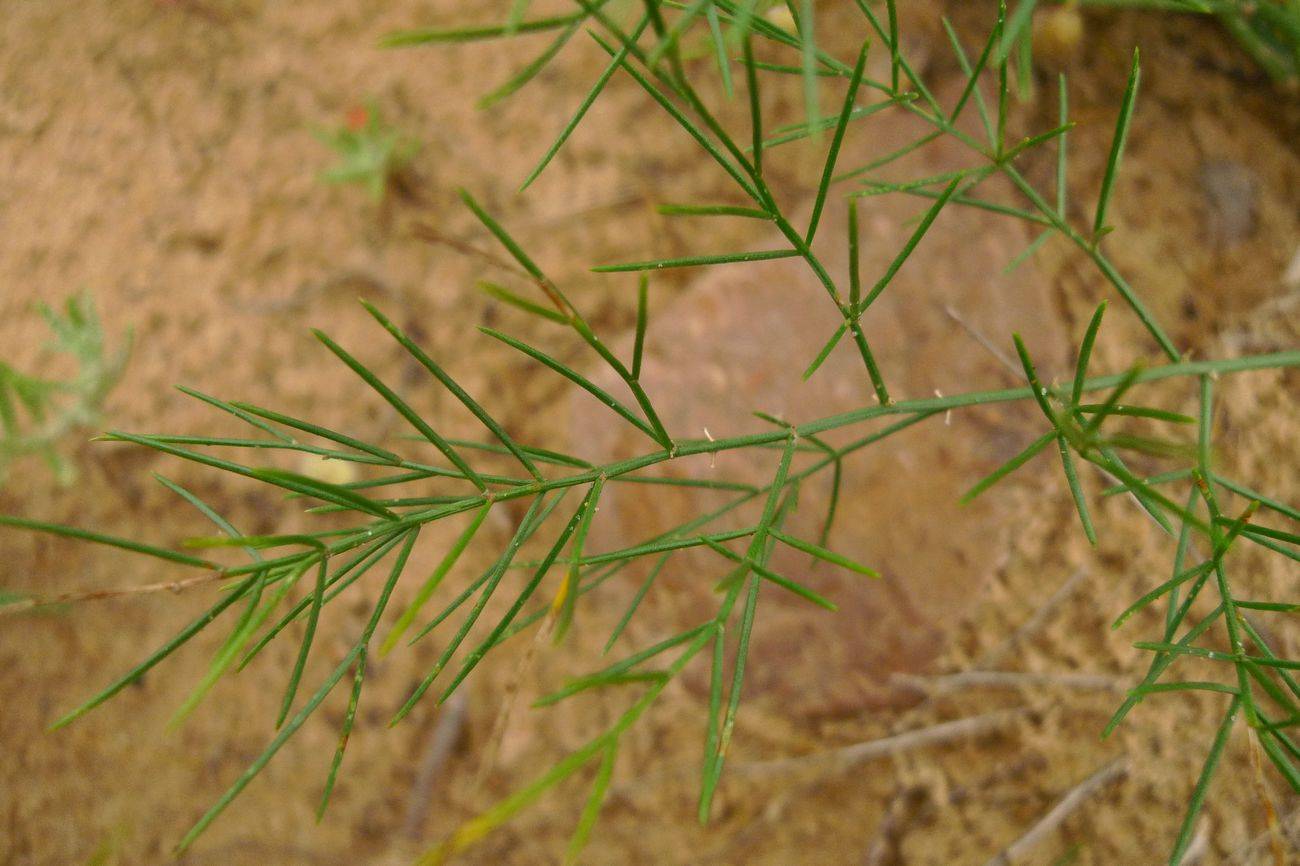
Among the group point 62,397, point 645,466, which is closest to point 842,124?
point 645,466

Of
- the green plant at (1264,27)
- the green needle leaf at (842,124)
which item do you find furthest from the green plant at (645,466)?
the green plant at (1264,27)

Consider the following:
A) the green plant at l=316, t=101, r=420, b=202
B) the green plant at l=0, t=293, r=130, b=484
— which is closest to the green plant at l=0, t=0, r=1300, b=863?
the green plant at l=0, t=293, r=130, b=484

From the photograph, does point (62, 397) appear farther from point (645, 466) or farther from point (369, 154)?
point (645, 466)

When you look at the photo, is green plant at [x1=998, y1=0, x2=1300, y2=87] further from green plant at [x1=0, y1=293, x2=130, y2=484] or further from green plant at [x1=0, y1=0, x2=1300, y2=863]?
green plant at [x1=0, y1=293, x2=130, y2=484]

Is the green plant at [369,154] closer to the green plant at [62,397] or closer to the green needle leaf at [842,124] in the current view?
the green plant at [62,397]

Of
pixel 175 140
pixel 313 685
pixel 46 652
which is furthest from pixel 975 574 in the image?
pixel 175 140

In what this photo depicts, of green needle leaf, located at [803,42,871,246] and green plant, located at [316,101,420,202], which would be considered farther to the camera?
green plant, located at [316,101,420,202]

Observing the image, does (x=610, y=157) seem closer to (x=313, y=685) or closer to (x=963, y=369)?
(x=963, y=369)
